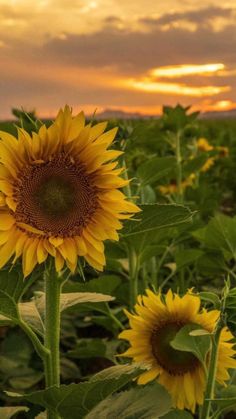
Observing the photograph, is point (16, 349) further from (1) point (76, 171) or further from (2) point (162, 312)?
(1) point (76, 171)

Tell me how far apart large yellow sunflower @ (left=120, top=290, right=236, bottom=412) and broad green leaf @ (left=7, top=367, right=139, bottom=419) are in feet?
1.26

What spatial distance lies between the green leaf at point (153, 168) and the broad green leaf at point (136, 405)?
128cm

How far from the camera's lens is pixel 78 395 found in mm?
1358

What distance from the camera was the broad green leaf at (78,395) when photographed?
1334mm

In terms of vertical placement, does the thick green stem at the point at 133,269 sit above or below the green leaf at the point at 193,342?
below

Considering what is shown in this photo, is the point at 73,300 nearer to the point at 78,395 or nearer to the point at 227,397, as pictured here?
the point at 78,395

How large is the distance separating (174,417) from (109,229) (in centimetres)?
46

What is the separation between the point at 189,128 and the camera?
498 centimetres

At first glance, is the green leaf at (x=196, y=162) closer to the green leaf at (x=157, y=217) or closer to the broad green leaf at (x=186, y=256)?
the broad green leaf at (x=186, y=256)

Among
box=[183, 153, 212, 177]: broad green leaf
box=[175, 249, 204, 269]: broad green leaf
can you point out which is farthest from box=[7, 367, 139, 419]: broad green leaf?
box=[183, 153, 212, 177]: broad green leaf

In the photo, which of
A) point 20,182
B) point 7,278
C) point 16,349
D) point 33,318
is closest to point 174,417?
point 33,318

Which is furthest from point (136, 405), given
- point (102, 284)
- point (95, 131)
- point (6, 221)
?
point (102, 284)

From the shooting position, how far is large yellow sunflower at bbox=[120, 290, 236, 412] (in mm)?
1764

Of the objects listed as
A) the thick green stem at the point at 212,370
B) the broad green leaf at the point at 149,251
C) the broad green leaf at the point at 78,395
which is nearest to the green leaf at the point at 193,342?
the thick green stem at the point at 212,370
